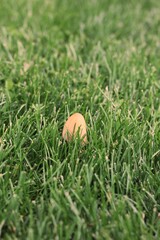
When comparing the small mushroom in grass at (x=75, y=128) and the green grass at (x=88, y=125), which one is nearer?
the green grass at (x=88, y=125)

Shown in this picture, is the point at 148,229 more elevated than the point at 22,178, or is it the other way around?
the point at 22,178

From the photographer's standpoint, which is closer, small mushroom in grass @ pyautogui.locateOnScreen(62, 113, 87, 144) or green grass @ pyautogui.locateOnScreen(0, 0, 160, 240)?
green grass @ pyautogui.locateOnScreen(0, 0, 160, 240)

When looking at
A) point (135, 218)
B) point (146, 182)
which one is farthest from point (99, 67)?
point (135, 218)

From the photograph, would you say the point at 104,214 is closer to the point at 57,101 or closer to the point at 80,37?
the point at 57,101
